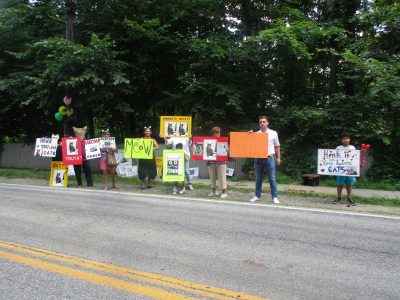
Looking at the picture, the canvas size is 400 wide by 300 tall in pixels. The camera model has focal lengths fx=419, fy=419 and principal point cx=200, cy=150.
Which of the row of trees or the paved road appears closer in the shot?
the paved road

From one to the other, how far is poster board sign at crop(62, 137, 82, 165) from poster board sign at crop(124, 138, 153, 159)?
5.16 feet

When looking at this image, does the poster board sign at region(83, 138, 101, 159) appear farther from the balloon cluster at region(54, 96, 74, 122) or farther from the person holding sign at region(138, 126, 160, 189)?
the balloon cluster at region(54, 96, 74, 122)

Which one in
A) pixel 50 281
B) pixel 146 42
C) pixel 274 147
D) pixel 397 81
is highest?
pixel 146 42

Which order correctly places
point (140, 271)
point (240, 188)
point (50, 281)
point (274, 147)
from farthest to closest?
point (240, 188) < point (274, 147) < point (140, 271) < point (50, 281)

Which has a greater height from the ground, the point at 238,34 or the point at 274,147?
the point at 238,34

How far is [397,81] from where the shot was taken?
43.4 feet

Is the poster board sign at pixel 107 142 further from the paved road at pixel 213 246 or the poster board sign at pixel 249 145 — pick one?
the poster board sign at pixel 249 145

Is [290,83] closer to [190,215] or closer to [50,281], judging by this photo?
[190,215]

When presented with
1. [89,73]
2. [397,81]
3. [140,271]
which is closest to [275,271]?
[140,271]

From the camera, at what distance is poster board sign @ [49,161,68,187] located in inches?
541

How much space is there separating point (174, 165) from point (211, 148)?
1.17m

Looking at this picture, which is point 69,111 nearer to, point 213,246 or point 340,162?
point 340,162

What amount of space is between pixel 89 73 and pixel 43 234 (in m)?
9.88

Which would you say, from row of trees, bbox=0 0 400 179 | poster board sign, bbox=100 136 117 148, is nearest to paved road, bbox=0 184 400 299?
poster board sign, bbox=100 136 117 148
